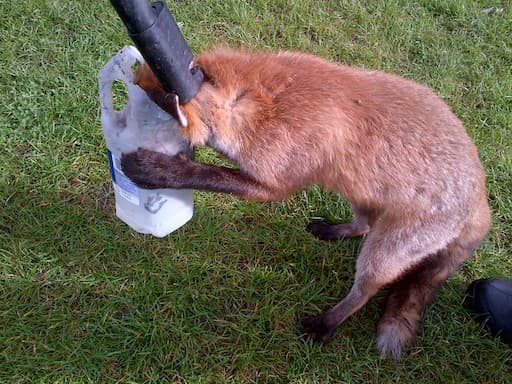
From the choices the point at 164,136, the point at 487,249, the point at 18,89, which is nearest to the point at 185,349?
the point at 164,136

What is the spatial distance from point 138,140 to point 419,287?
185cm

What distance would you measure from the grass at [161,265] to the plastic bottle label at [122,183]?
71 cm

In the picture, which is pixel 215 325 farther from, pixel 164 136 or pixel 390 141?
pixel 390 141

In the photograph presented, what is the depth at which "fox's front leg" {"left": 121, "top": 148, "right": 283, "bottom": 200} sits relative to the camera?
2.45 m

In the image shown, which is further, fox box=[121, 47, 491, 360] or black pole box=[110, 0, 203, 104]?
fox box=[121, 47, 491, 360]

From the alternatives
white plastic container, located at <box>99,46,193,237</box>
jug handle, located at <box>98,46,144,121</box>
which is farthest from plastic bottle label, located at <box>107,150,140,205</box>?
jug handle, located at <box>98,46,144,121</box>

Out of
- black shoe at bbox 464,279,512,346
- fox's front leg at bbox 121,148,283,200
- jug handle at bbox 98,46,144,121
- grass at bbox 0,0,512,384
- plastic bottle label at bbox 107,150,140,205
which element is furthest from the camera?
black shoe at bbox 464,279,512,346

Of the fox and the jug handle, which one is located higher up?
the jug handle

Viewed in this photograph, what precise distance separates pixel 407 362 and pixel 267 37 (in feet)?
9.60

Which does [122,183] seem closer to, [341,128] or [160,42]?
[160,42]

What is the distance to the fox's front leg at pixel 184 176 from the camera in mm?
2449

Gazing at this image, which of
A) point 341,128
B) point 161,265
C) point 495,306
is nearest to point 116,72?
point 341,128

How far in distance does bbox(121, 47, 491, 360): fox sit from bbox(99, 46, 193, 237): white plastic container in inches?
2.3

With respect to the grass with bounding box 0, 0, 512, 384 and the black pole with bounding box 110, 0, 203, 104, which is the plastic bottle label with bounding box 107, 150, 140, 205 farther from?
the grass with bounding box 0, 0, 512, 384
